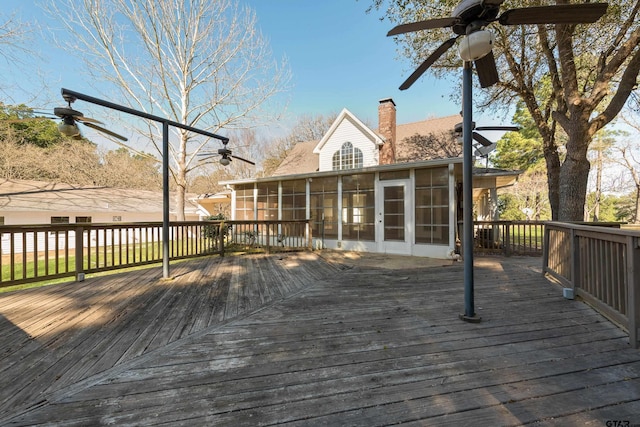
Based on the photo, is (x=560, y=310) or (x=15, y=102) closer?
(x=560, y=310)

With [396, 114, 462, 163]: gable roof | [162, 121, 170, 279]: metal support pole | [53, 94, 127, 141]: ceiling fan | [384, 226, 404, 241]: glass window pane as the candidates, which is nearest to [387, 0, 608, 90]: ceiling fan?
[162, 121, 170, 279]: metal support pole

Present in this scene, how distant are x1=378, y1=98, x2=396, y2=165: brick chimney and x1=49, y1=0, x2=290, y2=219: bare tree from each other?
517 centimetres

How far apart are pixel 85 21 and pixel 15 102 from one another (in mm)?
5361

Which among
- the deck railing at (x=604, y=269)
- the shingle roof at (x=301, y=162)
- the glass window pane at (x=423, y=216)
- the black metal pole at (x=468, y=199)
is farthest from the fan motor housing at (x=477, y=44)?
the shingle roof at (x=301, y=162)

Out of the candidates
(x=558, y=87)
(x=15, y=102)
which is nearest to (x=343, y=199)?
(x=558, y=87)

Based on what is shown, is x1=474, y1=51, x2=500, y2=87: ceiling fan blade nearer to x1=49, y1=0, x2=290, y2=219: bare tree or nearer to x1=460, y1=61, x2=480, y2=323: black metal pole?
x1=460, y1=61, x2=480, y2=323: black metal pole

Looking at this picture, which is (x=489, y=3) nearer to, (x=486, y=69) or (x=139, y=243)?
(x=486, y=69)

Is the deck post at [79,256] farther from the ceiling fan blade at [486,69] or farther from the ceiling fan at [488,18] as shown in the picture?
the ceiling fan blade at [486,69]

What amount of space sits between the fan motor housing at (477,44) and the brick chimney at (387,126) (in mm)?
7630

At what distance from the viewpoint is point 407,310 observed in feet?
9.45

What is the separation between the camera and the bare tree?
9828 millimetres

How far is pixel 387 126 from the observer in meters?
10.0

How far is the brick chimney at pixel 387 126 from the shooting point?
391 inches

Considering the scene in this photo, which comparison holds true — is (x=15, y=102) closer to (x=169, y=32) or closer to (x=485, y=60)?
(x=169, y=32)
